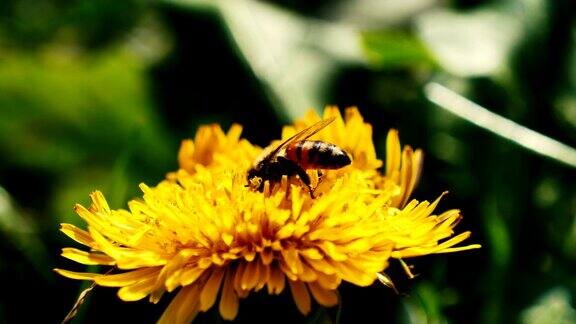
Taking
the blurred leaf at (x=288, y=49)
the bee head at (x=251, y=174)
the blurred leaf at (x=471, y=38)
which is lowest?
the blurred leaf at (x=471, y=38)

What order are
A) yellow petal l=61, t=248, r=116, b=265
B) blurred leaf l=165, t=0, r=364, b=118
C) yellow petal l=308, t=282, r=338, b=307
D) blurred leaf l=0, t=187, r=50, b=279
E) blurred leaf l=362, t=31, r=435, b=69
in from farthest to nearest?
blurred leaf l=165, t=0, r=364, b=118 < blurred leaf l=362, t=31, r=435, b=69 < blurred leaf l=0, t=187, r=50, b=279 < yellow petal l=61, t=248, r=116, b=265 < yellow petal l=308, t=282, r=338, b=307

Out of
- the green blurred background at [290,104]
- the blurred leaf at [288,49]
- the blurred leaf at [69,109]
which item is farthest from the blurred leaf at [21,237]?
the blurred leaf at [288,49]

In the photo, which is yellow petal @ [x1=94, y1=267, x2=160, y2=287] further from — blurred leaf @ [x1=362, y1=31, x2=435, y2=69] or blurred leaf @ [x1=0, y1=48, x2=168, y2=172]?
blurred leaf @ [x1=0, y1=48, x2=168, y2=172]

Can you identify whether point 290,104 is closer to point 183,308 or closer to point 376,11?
point 376,11

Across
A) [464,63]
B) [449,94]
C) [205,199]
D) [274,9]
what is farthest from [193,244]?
[274,9]

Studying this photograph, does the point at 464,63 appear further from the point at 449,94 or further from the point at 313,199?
the point at 313,199

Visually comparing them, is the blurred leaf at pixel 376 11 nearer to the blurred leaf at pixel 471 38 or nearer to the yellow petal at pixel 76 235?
the blurred leaf at pixel 471 38

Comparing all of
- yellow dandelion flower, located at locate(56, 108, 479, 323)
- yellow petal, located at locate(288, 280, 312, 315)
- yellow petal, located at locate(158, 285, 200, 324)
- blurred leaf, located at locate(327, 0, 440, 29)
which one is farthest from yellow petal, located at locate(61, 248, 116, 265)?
blurred leaf, located at locate(327, 0, 440, 29)
